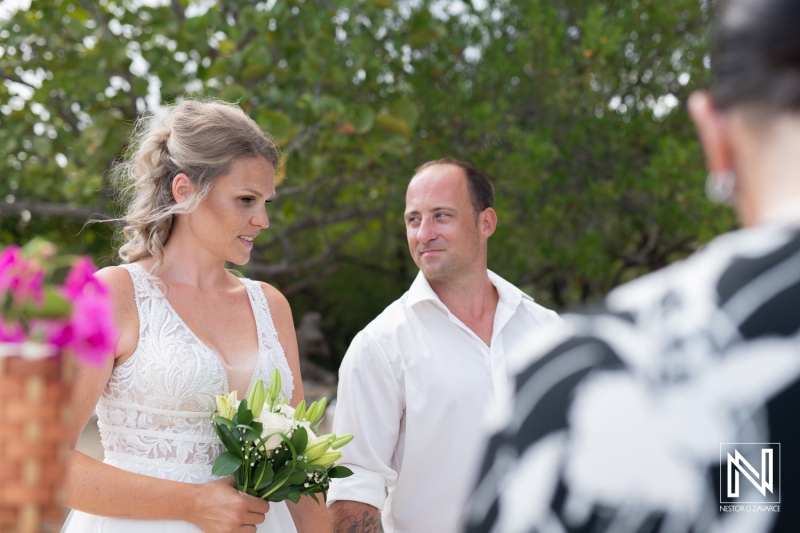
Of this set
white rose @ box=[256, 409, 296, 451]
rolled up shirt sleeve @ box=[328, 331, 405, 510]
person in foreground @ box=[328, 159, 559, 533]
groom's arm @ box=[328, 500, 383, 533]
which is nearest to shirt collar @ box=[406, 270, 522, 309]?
person in foreground @ box=[328, 159, 559, 533]

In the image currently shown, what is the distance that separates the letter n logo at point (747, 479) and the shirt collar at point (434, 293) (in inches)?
102

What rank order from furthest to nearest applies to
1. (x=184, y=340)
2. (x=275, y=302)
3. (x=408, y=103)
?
(x=408, y=103) < (x=275, y=302) < (x=184, y=340)

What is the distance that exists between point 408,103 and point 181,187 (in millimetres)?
3935

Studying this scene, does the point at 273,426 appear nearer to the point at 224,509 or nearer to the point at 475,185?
the point at 224,509

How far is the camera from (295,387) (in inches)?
117

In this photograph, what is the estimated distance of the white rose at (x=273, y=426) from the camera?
251 centimetres

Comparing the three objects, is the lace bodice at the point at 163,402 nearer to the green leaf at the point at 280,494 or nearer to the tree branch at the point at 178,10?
the green leaf at the point at 280,494

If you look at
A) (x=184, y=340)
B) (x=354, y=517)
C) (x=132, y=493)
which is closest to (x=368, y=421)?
(x=354, y=517)

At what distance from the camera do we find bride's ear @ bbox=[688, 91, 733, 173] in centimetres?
91

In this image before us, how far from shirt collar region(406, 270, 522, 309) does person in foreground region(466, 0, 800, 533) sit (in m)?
2.53

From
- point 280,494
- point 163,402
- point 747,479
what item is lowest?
point 747,479

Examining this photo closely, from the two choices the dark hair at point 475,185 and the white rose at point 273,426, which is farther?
the dark hair at point 475,185

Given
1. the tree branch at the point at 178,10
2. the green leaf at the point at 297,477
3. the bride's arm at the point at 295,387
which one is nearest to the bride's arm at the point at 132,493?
the green leaf at the point at 297,477

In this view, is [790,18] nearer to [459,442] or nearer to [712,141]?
[712,141]
